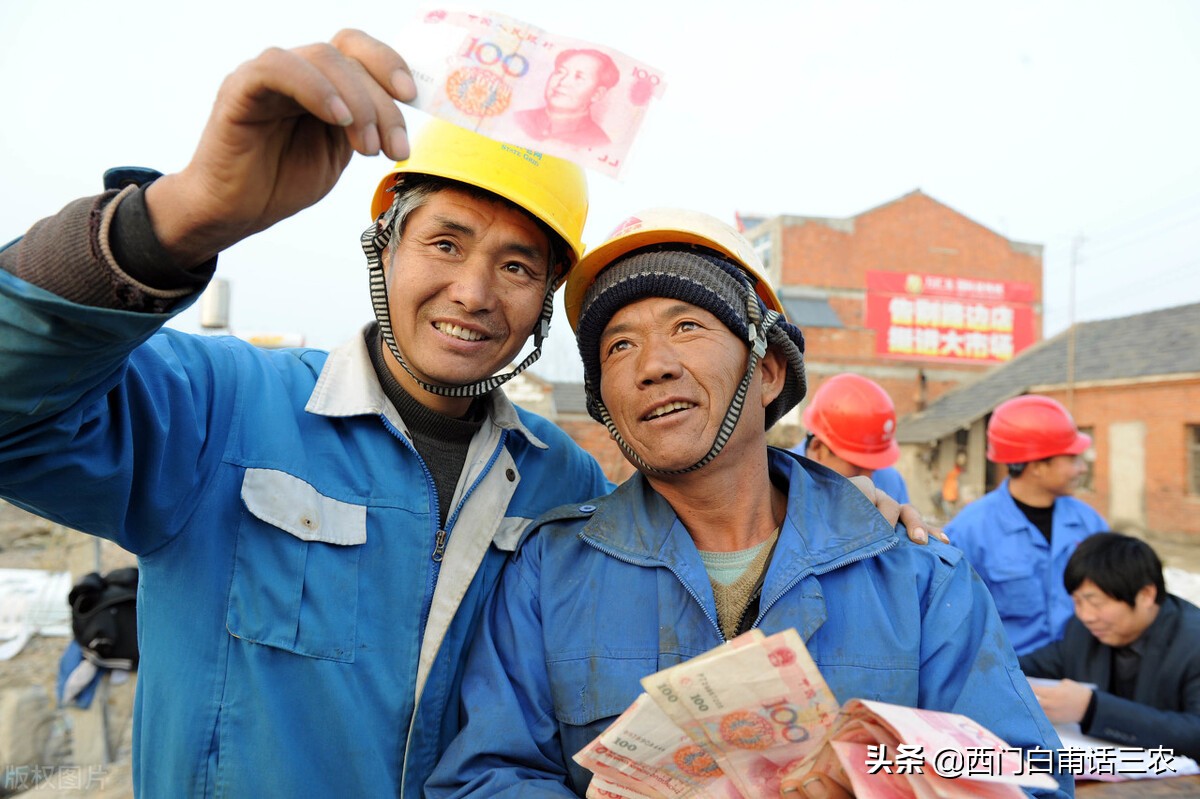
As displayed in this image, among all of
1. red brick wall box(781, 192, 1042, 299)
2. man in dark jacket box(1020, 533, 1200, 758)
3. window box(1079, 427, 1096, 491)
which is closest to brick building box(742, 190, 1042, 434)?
red brick wall box(781, 192, 1042, 299)

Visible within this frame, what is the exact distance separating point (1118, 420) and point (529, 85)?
23688mm

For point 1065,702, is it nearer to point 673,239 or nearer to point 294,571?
point 673,239

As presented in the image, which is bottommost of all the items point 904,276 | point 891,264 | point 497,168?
point 497,168

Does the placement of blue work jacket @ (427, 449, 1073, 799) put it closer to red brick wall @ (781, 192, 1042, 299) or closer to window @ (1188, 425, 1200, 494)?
window @ (1188, 425, 1200, 494)

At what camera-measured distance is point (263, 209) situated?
54.0 inches

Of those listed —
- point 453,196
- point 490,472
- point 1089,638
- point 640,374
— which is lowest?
point 1089,638

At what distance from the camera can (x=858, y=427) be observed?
593 cm

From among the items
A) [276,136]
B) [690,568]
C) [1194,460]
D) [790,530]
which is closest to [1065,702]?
[790,530]

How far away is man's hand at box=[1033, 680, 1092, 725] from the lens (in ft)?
10.8

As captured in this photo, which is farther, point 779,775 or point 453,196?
point 453,196

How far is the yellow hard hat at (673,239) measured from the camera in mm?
2342

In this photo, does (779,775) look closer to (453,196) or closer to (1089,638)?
(453,196)

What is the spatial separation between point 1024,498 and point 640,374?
14.2 feet

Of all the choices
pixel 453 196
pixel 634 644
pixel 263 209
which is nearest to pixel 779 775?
pixel 634 644
